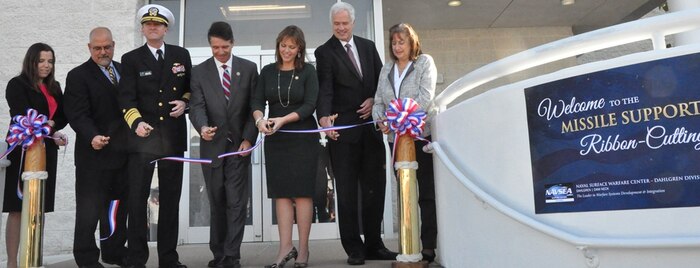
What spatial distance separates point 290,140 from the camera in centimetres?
369

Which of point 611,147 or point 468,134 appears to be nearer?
point 611,147

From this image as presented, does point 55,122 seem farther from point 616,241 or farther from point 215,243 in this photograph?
point 616,241

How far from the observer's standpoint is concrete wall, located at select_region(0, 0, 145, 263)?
20.5ft

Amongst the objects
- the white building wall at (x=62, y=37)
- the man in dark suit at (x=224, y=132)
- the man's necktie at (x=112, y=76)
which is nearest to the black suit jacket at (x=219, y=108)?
the man in dark suit at (x=224, y=132)

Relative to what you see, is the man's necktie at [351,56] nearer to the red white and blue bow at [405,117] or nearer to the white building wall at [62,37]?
the red white and blue bow at [405,117]

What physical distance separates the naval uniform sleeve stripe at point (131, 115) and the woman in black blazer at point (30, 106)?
2.23 ft

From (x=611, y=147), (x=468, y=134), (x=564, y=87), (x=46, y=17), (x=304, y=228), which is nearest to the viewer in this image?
(x=611, y=147)

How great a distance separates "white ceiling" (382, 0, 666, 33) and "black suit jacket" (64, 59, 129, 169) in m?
4.22

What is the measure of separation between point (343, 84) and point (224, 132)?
915mm

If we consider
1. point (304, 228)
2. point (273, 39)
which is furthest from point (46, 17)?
point (304, 228)

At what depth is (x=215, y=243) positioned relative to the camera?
3.85 meters

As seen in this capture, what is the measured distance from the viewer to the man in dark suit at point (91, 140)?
399 centimetres

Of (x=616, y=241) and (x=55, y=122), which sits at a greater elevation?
(x=55, y=122)

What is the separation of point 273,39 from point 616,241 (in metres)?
5.08
